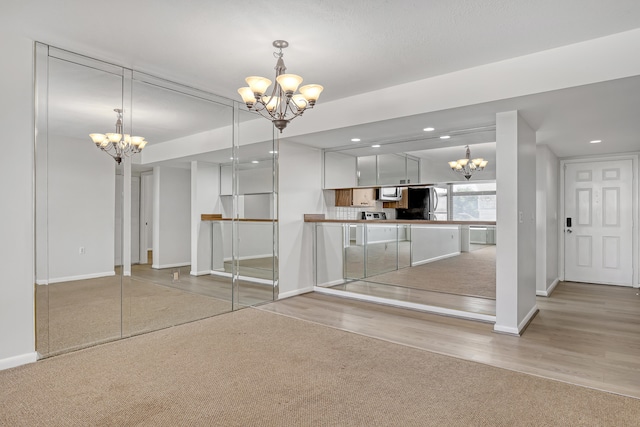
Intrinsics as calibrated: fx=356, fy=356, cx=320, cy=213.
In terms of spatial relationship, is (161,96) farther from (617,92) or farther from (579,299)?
(579,299)

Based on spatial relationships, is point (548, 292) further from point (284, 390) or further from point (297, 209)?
point (284, 390)

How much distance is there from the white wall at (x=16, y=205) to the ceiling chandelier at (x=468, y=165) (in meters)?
4.13

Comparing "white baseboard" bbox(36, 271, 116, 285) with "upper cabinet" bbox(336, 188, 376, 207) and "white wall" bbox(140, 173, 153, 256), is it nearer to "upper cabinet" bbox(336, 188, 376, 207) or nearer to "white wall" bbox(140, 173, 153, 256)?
"white wall" bbox(140, 173, 153, 256)

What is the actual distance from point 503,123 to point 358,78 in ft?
4.91

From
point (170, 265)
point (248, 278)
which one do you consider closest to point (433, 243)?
point (248, 278)

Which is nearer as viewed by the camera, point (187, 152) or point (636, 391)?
point (636, 391)

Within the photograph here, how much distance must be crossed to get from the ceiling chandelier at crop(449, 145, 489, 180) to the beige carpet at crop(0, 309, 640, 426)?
2.12 meters

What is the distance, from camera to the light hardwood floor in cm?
269

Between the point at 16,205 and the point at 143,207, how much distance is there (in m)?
0.98

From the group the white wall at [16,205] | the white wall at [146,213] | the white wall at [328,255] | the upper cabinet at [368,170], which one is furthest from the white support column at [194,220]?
the upper cabinet at [368,170]

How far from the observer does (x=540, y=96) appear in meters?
3.05

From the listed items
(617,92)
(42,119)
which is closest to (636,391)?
(617,92)

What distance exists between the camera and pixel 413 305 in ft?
14.4

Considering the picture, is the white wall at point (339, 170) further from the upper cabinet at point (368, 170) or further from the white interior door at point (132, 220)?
the white interior door at point (132, 220)
